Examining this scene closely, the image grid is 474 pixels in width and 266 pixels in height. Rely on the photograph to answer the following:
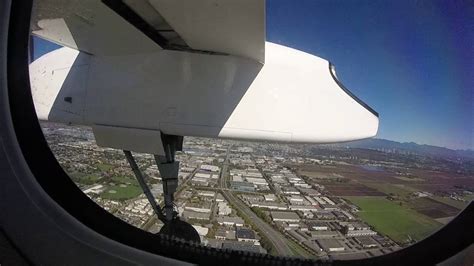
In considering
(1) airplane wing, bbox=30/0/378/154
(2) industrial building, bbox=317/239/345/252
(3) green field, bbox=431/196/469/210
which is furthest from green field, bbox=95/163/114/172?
(3) green field, bbox=431/196/469/210

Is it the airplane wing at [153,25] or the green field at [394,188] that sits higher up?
the airplane wing at [153,25]

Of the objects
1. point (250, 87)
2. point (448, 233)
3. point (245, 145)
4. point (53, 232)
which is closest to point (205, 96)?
point (250, 87)

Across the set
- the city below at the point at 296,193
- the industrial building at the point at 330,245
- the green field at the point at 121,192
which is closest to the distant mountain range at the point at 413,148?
the city below at the point at 296,193

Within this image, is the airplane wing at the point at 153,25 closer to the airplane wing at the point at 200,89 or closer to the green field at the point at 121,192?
the airplane wing at the point at 200,89

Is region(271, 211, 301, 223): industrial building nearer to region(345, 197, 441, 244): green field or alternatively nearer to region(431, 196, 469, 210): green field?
→ region(345, 197, 441, 244): green field

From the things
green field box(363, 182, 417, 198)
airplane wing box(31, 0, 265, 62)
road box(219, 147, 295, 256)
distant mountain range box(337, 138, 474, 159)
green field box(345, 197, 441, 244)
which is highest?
airplane wing box(31, 0, 265, 62)

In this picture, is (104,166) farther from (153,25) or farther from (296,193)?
(296,193)

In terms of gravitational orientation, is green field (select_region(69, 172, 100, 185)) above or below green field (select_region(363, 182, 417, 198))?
below
